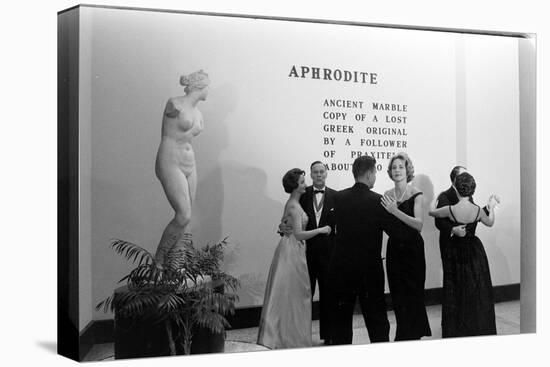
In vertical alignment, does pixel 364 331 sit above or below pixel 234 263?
below

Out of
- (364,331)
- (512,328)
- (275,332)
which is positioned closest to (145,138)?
(275,332)

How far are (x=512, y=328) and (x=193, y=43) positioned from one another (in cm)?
404

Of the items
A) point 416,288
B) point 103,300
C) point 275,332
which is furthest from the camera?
point 416,288

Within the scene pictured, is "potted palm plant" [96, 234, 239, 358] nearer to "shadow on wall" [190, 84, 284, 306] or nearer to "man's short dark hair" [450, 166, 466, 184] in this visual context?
"shadow on wall" [190, 84, 284, 306]

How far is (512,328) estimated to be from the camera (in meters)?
8.72

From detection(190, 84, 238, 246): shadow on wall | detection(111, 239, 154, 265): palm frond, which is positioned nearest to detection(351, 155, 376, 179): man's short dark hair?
detection(190, 84, 238, 246): shadow on wall

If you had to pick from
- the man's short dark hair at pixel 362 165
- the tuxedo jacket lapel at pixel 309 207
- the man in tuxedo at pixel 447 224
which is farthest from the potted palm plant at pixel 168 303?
the man in tuxedo at pixel 447 224

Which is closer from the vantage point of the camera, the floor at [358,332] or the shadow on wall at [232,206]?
the floor at [358,332]

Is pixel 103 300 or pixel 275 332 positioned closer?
pixel 103 300

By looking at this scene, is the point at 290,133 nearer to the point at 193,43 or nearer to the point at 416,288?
the point at 193,43

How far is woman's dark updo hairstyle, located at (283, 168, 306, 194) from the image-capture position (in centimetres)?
782

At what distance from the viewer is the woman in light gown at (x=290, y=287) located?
7762 millimetres

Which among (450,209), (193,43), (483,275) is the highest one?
(193,43)

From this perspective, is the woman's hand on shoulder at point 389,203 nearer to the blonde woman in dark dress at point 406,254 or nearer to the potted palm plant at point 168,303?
the blonde woman in dark dress at point 406,254
